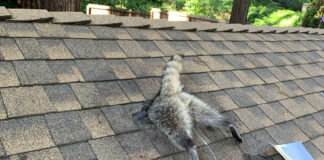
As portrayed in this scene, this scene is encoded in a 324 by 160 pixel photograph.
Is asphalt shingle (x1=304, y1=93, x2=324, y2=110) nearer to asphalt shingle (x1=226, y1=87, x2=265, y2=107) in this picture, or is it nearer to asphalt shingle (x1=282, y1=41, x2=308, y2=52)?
asphalt shingle (x1=226, y1=87, x2=265, y2=107)

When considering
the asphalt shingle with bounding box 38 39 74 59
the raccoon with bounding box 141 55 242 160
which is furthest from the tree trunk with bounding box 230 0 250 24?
the asphalt shingle with bounding box 38 39 74 59

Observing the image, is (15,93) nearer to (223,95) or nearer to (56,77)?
(56,77)

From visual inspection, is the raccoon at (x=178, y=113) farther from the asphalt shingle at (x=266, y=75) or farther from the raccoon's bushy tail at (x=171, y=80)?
the asphalt shingle at (x=266, y=75)

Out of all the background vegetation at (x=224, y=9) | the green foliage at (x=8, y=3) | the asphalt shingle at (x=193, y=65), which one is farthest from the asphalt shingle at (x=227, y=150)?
the background vegetation at (x=224, y=9)

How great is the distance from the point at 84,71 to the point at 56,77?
23 cm

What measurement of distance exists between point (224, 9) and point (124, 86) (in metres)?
15.0

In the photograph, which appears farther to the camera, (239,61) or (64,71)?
(239,61)

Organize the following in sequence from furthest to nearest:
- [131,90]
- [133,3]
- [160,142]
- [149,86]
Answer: [133,3], [149,86], [131,90], [160,142]

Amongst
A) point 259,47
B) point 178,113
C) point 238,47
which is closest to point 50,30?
point 178,113

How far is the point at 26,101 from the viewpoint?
1.68m

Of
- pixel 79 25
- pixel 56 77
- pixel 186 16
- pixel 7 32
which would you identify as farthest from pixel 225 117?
pixel 186 16

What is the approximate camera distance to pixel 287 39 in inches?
192

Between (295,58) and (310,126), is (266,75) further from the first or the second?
(295,58)

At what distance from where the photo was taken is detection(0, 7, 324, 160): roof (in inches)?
64.2
